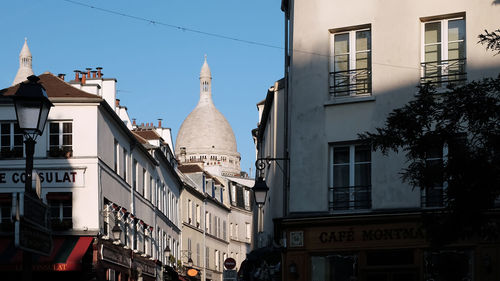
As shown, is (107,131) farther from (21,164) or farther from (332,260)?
(332,260)

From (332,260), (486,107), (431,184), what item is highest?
(486,107)

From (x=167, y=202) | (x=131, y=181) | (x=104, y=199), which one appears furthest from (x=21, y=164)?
(x=167, y=202)

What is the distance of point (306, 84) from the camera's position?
23.4m

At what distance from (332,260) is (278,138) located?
8.97 metres

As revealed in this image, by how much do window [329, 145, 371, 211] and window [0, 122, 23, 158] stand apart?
56.6 ft

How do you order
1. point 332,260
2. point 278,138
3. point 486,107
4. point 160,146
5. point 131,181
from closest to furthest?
point 486,107
point 332,260
point 278,138
point 131,181
point 160,146

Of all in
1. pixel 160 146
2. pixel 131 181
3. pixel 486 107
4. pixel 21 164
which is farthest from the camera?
pixel 160 146

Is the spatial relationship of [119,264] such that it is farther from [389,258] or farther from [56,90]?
[389,258]

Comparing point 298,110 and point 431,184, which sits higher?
point 298,110

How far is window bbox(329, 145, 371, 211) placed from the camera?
22.4m

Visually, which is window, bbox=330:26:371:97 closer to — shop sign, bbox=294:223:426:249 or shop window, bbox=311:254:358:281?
shop sign, bbox=294:223:426:249

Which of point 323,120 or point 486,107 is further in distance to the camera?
point 323,120

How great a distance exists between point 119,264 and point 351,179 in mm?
19259

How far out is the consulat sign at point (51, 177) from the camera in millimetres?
35719
